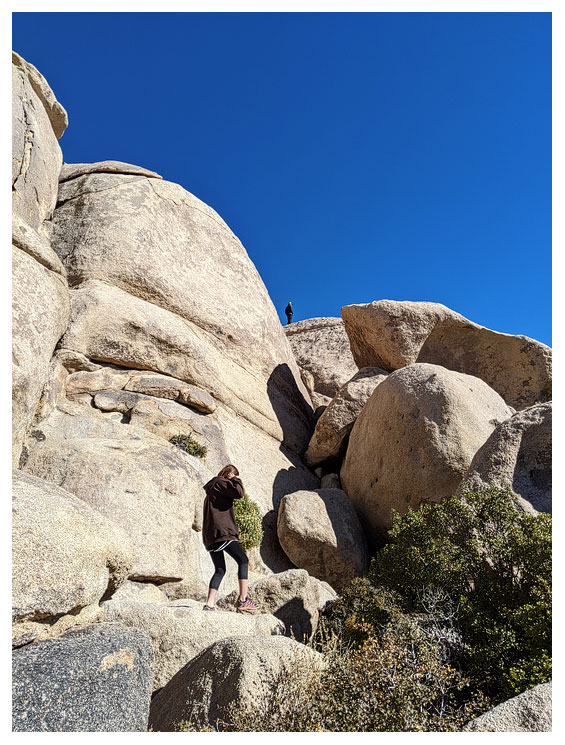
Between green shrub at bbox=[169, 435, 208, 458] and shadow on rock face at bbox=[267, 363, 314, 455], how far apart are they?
15.1 feet

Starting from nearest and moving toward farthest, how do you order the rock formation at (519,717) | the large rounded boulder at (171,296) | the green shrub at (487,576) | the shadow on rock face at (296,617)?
the rock formation at (519,717), the green shrub at (487,576), the shadow on rock face at (296,617), the large rounded boulder at (171,296)

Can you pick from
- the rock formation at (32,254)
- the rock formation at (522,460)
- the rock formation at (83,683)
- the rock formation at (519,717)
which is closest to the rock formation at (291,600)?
the rock formation at (522,460)

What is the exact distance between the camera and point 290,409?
18.2 metres

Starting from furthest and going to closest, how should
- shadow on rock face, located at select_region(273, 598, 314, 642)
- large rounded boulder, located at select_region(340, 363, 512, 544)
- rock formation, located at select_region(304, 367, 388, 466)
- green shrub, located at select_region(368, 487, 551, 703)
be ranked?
1. rock formation, located at select_region(304, 367, 388, 466)
2. large rounded boulder, located at select_region(340, 363, 512, 544)
3. shadow on rock face, located at select_region(273, 598, 314, 642)
4. green shrub, located at select_region(368, 487, 551, 703)

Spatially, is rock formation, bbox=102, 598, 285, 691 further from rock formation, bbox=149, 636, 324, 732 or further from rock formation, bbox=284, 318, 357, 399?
rock formation, bbox=284, 318, 357, 399

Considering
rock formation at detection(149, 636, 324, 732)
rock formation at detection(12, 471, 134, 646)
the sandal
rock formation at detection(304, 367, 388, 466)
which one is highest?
rock formation at detection(304, 367, 388, 466)

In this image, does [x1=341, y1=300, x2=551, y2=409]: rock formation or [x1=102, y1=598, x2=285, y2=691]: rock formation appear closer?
[x1=102, y1=598, x2=285, y2=691]: rock formation

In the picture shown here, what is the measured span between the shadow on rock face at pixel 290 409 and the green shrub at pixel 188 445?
15.1 feet

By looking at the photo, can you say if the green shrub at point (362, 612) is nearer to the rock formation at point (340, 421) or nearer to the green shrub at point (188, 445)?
the green shrub at point (188, 445)

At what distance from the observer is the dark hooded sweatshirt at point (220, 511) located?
318 inches

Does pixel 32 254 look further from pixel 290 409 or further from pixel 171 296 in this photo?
pixel 290 409

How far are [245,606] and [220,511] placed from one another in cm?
134

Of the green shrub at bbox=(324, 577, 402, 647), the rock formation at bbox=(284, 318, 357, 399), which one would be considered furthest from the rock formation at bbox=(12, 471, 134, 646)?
the rock formation at bbox=(284, 318, 357, 399)

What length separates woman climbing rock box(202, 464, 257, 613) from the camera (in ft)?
26.1
